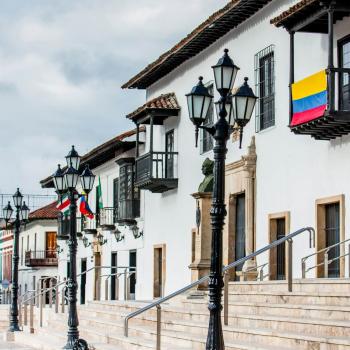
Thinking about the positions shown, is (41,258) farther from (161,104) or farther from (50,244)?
(161,104)

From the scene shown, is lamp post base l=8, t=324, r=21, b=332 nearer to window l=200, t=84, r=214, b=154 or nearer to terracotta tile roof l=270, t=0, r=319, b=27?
window l=200, t=84, r=214, b=154

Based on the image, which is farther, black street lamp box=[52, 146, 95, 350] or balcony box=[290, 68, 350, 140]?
black street lamp box=[52, 146, 95, 350]

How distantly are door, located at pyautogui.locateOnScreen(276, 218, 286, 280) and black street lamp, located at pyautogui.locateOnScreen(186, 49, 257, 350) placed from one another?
936cm

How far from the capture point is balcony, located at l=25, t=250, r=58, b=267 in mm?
65750

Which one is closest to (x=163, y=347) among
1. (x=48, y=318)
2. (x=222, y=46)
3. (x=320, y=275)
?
(x=320, y=275)

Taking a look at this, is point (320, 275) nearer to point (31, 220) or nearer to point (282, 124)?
point (282, 124)

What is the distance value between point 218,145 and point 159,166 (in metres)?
17.6

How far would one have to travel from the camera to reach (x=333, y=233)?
20.2 metres

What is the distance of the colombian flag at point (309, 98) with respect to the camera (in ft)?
61.5

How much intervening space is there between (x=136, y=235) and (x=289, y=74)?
14543mm

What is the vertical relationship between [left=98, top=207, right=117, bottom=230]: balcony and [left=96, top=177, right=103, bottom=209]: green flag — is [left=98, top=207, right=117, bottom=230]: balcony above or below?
below

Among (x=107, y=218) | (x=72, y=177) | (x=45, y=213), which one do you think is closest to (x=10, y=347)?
(x=72, y=177)

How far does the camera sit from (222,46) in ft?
86.3

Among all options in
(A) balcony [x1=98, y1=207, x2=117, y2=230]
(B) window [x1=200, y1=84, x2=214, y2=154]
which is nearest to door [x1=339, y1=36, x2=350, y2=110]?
(B) window [x1=200, y1=84, x2=214, y2=154]
